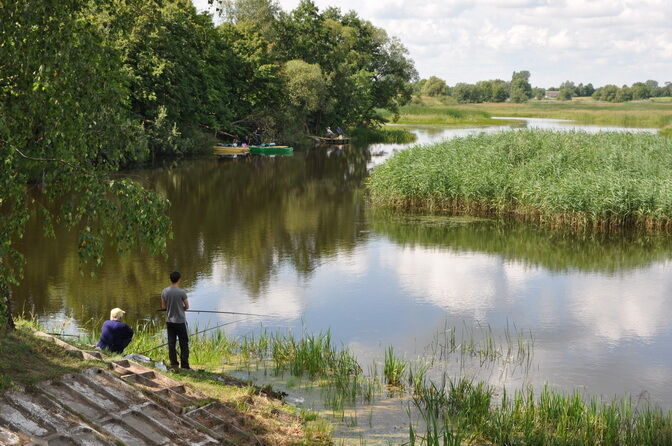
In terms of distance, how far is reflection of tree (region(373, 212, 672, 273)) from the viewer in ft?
89.6

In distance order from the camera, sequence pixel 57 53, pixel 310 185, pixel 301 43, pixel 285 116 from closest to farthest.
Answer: pixel 57 53 < pixel 310 185 < pixel 285 116 < pixel 301 43

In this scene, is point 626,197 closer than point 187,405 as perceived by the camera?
No

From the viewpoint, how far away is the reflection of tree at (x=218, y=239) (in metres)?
21.4

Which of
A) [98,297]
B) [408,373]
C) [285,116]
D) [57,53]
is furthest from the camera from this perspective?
[285,116]

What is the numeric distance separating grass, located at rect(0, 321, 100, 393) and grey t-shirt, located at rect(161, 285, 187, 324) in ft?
7.38

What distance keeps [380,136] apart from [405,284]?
7110 cm

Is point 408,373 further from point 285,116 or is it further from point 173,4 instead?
point 285,116

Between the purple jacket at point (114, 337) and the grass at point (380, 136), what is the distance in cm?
7418

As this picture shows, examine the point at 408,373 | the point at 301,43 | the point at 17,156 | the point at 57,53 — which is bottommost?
the point at 408,373

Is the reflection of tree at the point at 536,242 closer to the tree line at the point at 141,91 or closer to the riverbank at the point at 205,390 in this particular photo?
the tree line at the point at 141,91

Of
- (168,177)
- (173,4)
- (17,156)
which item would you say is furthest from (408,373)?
(173,4)

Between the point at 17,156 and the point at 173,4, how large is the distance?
172 ft

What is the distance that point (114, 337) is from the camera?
13828 mm

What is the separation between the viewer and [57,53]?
10.0 meters
